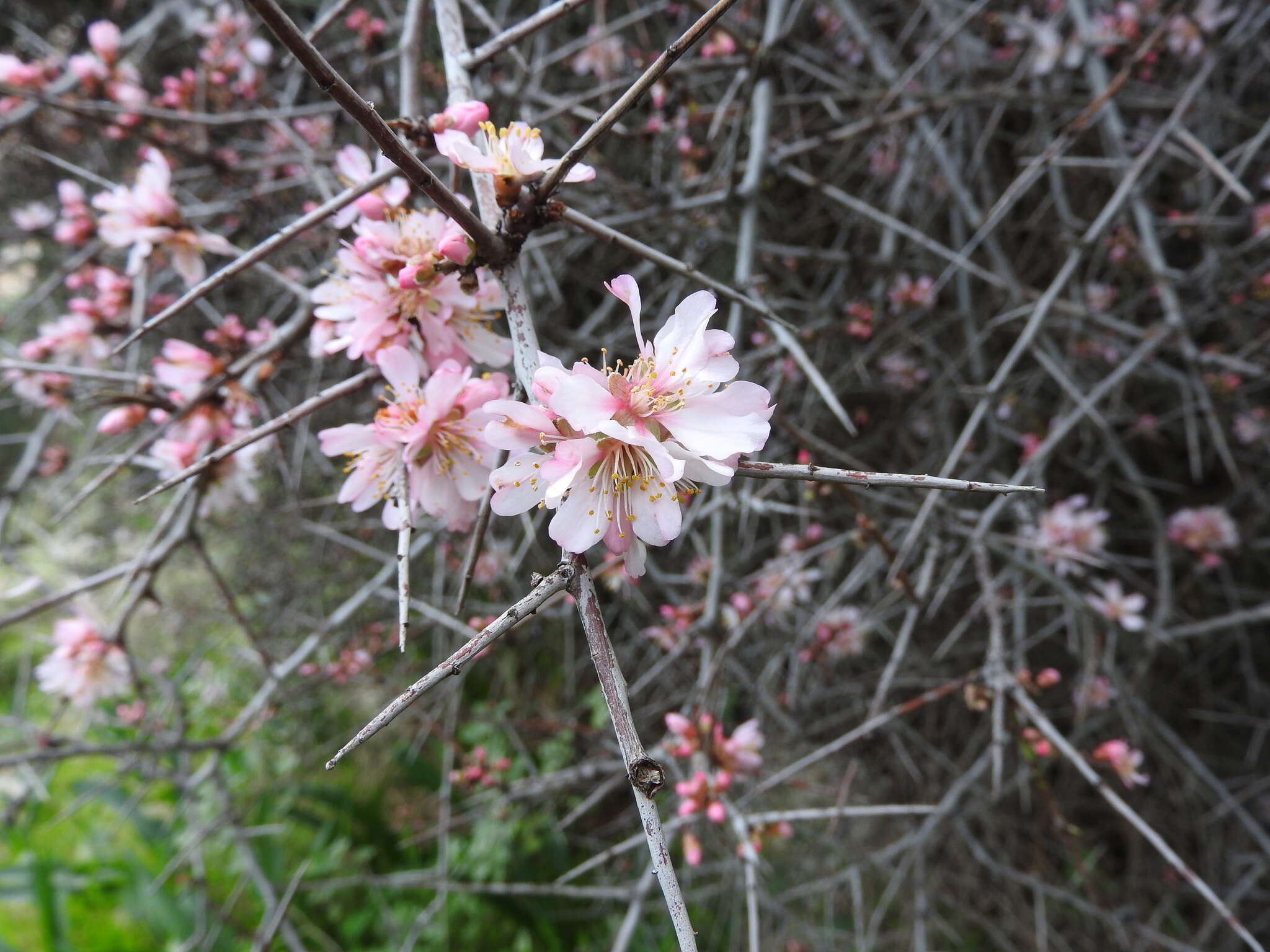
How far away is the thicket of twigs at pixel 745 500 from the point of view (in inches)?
55.4

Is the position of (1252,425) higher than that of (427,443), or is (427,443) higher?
(427,443)

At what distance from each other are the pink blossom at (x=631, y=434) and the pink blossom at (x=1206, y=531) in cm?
205

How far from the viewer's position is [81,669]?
1508 mm

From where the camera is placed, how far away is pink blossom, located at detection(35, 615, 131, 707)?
1498mm

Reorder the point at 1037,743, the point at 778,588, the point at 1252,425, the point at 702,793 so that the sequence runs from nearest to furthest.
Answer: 1. the point at 702,793
2. the point at 1037,743
3. the point at 778,588
4. the point at 1252,425

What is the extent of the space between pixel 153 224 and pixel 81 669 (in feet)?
3.04

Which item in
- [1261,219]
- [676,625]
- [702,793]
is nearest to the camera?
[702,793]

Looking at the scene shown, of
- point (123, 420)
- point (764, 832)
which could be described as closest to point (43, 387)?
point (123, 420)

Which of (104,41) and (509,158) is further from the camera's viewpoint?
(104,41)

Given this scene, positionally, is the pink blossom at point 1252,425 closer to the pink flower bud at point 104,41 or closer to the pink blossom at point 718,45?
the pink blossom at point 718,45

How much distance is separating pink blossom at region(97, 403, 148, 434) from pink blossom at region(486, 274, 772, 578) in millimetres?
1122

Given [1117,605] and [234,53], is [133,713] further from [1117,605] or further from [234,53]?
[1117,605]

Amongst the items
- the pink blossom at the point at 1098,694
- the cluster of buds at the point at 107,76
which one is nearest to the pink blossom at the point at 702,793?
A: the pink blossom at the point at 1098,694

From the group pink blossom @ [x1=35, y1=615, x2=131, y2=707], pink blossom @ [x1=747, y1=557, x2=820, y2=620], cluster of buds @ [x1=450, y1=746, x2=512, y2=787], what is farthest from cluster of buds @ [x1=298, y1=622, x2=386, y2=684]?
pink blossom @ [x1=747, y1=557, x2=820, y2=620]
